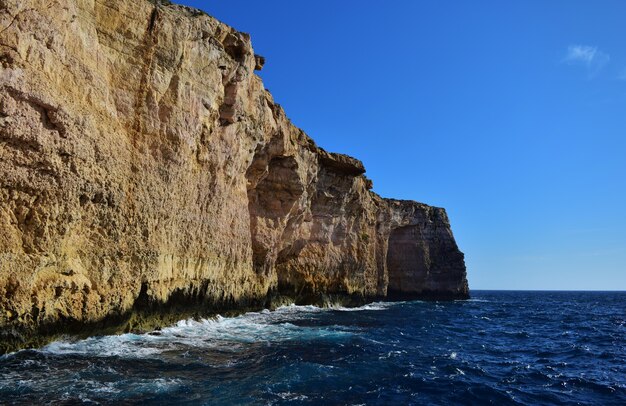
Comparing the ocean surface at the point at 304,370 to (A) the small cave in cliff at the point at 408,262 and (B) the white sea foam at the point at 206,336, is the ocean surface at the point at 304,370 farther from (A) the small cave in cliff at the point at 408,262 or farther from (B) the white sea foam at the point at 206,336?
(A) the small cave in cliff at the point at 408,262

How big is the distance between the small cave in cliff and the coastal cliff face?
3510 cm

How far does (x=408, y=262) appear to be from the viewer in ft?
213

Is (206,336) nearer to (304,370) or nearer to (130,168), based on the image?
(304,370)

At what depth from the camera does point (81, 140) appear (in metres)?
14.1

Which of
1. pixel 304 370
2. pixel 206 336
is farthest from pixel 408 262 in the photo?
pixel 304 370

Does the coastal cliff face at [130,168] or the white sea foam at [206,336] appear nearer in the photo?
the coastal cliff face at [130,168]

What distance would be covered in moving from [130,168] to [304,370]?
10.0m

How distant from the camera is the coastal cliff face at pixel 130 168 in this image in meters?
12.1

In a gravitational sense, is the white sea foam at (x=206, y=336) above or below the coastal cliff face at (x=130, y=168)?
below

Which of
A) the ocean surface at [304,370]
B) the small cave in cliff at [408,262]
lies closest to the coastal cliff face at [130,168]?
the ocean surface at [304,370]

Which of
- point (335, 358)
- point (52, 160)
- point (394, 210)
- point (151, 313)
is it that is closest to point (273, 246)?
point (151, 313)

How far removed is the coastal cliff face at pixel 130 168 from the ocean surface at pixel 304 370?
174 centimetres

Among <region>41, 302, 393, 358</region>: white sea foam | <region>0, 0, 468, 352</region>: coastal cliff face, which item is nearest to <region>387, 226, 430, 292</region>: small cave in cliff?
<region>0, 0, 468, 352</region>: coastal cliff face

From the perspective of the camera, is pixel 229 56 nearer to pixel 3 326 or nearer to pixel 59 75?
pixel 59 75
